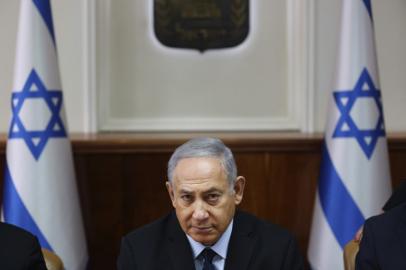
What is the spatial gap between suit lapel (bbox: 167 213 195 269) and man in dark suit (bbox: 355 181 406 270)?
551 millimetres

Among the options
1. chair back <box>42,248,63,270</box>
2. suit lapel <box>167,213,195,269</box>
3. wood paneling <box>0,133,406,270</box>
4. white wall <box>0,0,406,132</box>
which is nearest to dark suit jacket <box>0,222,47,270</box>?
chair back <box>42,248,63,270</box>

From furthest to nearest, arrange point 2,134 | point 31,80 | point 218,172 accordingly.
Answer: point 2,134, point 31,80, point 218,172

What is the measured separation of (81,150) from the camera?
14.1ft

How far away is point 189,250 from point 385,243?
2.10 feet

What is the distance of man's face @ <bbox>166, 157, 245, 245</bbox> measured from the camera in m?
2.39

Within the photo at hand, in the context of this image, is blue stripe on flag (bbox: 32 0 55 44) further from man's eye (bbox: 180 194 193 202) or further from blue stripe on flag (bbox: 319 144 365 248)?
man's eye (bbox: 180 194 193 202)

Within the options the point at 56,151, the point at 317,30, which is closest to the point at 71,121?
the point at 56,151

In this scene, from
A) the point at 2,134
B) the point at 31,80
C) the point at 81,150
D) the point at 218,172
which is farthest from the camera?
the point at 2,134

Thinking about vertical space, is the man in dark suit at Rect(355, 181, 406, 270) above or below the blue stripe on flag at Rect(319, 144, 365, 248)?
above

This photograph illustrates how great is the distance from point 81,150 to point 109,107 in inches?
24.0

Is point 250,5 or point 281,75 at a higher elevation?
point 250,5

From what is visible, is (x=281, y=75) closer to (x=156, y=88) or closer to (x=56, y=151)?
(x=156, y=88)

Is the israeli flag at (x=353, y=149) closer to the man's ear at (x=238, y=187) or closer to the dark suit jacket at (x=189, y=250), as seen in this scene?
the dark suit jacket at (x=189, y=250)

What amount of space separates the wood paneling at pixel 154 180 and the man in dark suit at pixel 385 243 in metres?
1.83
